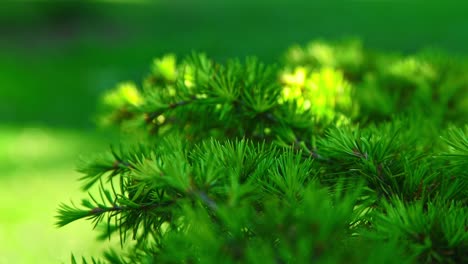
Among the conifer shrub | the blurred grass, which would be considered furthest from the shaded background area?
the conifer shrub

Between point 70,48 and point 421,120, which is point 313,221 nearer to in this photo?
point 421,120

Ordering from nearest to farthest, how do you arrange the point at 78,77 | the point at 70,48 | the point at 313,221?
the point at 313,221 < the point at 78,77 < the point at 70,48

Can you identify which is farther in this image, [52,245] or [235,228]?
[52,245]

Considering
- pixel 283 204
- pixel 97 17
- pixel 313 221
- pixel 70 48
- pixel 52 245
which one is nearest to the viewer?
pixel 313 221

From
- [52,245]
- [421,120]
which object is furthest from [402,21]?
[421,120]

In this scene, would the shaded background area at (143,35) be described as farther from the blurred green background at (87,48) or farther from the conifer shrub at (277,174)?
the conifer shrub at (277,174)

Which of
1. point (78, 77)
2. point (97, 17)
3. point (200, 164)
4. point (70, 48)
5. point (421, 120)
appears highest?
point (97, 17)

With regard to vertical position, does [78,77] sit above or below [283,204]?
above
